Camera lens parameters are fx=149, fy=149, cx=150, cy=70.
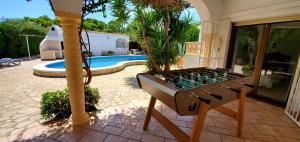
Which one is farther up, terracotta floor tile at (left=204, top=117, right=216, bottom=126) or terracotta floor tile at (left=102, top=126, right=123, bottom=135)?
terracotta floor tile at (left=204, top=117, right=216, bottom=126)

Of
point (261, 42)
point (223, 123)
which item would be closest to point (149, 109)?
point (223, 123)

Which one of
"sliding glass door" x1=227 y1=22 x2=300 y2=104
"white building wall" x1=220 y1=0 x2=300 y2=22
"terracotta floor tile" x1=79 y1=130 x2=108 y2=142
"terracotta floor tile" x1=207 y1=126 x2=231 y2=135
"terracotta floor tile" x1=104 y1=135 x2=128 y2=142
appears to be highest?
"white building wall" x1=220 y1=0 x2=300 y2=22

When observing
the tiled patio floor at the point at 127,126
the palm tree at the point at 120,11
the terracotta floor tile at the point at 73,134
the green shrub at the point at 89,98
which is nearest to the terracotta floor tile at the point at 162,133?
the tiled patio floor at the point at 127,126

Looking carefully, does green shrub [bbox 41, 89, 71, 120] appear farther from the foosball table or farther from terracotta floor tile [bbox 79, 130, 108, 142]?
the foosball table

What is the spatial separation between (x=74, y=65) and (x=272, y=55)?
4.31m

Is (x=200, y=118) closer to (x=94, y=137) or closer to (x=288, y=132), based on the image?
(x=94, y=137)

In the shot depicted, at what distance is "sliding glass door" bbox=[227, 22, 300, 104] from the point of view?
3320 millimetres

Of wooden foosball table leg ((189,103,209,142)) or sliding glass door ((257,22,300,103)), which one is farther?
sliding glass door ((257,22,300,103))

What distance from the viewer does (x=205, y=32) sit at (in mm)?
4707

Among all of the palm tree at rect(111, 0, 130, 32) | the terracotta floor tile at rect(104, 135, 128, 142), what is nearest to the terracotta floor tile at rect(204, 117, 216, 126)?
the terracotta floor tile at rect(104, 135, 128, 142)

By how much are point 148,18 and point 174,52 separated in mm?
1774

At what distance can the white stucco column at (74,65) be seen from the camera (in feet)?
6.81

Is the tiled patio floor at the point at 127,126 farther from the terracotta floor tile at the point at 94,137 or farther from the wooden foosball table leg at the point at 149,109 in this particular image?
the wooden foosball table leg at the point at 149,109

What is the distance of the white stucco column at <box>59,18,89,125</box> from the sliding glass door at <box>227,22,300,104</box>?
407 cm
